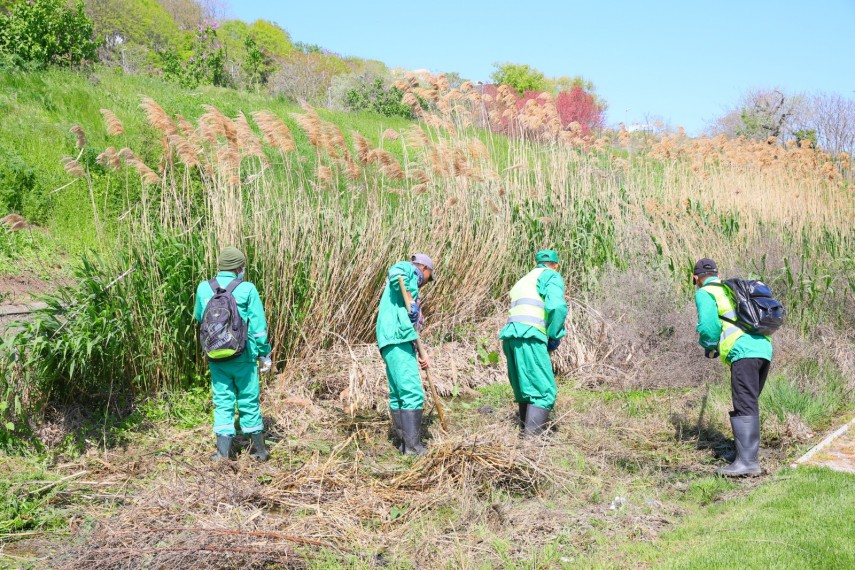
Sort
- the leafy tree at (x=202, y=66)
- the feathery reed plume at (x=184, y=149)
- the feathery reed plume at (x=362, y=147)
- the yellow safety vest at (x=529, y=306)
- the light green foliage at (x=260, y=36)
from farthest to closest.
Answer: the light green foliage at (x=260, y=36)
the leafy tree at (x=202, y=66)
the feathery reed plume at (x=362, y=147)
the feathery reed plume at (x=184, y=149)
the yellow safety vest at (x=529, y=306)

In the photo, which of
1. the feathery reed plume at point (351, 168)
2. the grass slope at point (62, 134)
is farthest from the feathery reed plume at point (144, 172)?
the feathery reed plume at point (351, 168)

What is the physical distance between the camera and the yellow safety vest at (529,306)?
6.32 m

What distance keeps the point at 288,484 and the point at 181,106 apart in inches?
544

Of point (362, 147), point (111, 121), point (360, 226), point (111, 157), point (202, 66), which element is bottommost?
point (360, 226)

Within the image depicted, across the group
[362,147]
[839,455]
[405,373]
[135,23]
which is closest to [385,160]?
[362,147]

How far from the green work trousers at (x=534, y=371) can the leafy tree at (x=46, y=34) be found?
1389 cm

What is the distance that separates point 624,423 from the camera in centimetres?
694

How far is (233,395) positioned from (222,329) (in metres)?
0.65

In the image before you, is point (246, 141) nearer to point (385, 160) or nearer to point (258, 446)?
point (385, 160)

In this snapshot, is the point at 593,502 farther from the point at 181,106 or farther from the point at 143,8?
the point at 143,8

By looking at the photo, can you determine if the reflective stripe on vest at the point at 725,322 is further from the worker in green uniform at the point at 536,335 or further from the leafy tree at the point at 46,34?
the leafy tree at the point at 46,34

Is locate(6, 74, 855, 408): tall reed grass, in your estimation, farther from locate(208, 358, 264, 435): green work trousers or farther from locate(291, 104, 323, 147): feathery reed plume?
locate(208, 358, 264, 435): green work trousers

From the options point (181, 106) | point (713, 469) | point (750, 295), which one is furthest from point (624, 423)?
point (181, 106)

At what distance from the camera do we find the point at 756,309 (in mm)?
5805
